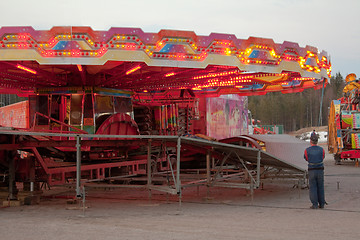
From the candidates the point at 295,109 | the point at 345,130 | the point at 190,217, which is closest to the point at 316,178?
the point at 190,217

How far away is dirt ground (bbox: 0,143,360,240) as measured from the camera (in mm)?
7285

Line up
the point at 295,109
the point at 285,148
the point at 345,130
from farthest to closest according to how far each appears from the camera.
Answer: the point at 295,109 → the point at 345,130 → the point at 285,148

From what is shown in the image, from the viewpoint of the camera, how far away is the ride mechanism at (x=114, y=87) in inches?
448

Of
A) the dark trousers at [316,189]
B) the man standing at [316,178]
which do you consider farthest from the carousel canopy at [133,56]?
the dark trousers at [316,189]

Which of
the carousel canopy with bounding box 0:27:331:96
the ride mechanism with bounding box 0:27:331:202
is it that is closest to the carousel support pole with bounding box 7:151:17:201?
the ride mechanism with bounding box 0:27:331:202

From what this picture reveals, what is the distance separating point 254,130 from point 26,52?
31354 millimetres

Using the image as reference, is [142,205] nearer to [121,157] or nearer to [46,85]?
[121,157]

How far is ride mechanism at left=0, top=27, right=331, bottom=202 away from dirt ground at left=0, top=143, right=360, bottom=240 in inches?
30.2

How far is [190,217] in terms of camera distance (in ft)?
29.8

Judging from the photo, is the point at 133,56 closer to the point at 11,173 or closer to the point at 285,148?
the point at 11,173

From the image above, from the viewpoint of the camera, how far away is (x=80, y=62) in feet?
38.0

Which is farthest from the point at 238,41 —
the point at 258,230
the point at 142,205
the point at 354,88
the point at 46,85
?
the point at 354,88

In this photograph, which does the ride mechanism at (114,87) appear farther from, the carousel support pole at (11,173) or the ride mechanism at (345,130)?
the ride mechanism at (345,130)

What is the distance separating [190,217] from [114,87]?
877 cm
